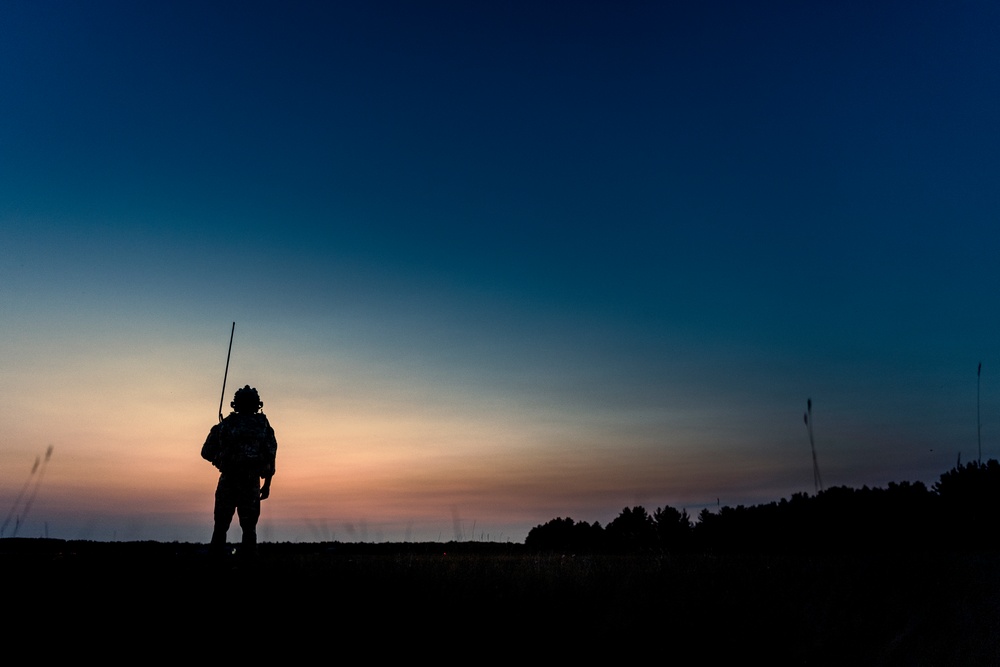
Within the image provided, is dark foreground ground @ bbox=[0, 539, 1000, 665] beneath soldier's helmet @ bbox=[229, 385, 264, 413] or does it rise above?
beneath

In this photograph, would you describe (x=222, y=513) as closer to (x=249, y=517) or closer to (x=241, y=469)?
(x=249, y=517)

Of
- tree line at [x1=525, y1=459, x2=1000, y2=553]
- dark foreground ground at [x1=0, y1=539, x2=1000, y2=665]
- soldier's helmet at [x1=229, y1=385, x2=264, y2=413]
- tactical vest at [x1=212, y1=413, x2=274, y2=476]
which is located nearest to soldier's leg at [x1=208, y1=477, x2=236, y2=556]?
tactical vest at [x1=212, y1=413, x2=274, y2=476]

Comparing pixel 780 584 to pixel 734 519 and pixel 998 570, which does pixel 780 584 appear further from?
pixel 734 519

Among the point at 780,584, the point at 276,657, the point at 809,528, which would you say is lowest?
the point at 276,657

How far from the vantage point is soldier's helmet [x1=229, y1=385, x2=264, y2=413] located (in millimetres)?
12766

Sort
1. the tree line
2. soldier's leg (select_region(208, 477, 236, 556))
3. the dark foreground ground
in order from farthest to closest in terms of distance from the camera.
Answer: the tree line
soldier's leg (select_region(208, 477, 236, 556))
the dark foreground ground

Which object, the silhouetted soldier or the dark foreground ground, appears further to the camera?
the silhouetted soldier

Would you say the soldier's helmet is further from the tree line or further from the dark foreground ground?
the tree line

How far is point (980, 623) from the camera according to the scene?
9.73 m

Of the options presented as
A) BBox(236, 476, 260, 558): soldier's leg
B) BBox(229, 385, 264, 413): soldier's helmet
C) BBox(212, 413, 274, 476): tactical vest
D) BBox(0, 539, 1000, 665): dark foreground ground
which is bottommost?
BBox(0, 539, 1000, 665): dark foreground ground

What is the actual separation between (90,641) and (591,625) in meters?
4.26

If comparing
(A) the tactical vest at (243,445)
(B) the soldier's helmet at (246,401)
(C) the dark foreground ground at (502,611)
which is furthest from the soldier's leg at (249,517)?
(C) the dark foreground ground at (502,611)

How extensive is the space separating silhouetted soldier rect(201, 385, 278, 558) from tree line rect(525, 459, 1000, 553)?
13202mm

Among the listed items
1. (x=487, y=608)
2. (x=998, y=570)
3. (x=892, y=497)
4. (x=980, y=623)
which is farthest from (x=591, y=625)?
(x=892, y=497)
